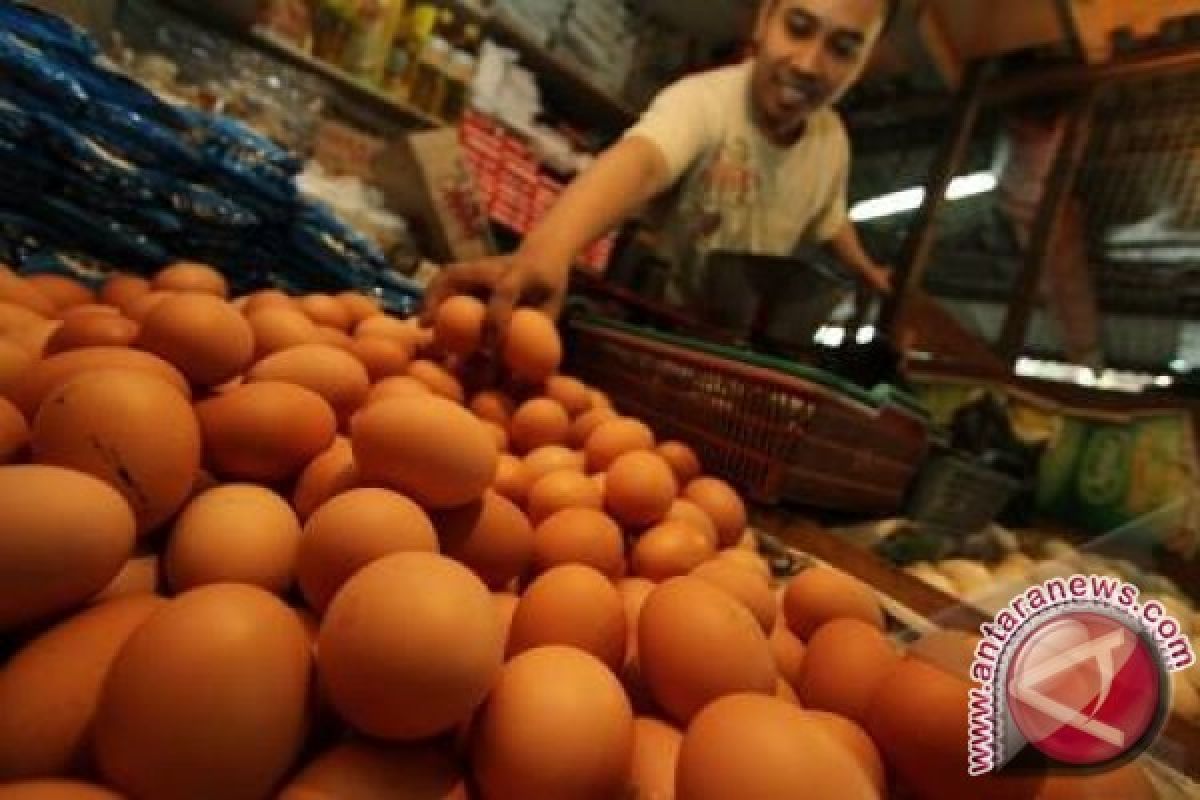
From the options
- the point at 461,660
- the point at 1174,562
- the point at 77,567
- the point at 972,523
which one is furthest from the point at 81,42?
the point at 972,523

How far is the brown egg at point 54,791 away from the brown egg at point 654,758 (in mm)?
239

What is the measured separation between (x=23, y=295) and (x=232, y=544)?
1.72ft

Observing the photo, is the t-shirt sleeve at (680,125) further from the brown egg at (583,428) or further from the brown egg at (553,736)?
the brown egg at (553,736)

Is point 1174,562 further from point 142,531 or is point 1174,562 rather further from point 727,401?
point 142,531

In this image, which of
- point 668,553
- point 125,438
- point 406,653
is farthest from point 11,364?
point 668,553

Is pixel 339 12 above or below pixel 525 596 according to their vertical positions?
above

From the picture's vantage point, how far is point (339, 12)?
1891mm

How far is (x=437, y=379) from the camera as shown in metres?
0.84

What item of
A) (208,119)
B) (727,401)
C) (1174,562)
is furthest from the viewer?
(208,119)

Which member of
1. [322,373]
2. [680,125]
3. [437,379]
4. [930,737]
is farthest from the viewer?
[680,125]

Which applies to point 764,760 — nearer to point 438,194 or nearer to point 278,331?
point 278,331

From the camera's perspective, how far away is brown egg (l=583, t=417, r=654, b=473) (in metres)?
0.80

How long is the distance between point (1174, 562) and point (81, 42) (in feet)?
4.97
